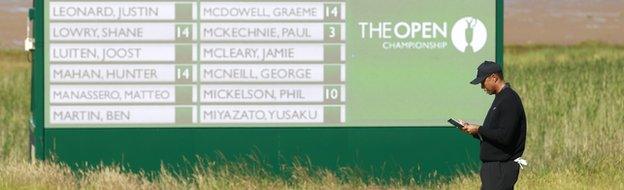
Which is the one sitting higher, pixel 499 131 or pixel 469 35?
pixel 469 35

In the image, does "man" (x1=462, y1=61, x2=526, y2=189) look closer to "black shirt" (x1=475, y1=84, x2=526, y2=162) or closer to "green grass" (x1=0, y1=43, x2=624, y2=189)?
"black shirt" (x1=475, y1=84, x2=526, y2=162)

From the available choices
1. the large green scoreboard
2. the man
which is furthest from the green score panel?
the man

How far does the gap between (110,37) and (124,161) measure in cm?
131

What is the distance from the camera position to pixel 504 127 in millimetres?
11500

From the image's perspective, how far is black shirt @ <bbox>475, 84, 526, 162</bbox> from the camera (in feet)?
37.6

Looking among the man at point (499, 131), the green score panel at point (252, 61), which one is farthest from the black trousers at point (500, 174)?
the green score panel at point (252, 61)

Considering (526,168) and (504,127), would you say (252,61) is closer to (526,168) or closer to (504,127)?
(526,168)

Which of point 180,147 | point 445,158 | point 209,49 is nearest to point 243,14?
point 209,49

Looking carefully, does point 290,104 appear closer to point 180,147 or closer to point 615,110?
point 180,147

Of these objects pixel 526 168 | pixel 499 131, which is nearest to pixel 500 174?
pixel 499 131

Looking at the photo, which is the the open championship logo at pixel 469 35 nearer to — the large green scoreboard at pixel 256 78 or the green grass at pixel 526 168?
the large green scoreboard at pixel 256 78

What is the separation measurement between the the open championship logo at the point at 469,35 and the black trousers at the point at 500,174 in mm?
4839

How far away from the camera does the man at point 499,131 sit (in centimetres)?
1145

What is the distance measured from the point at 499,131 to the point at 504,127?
0.19ft
